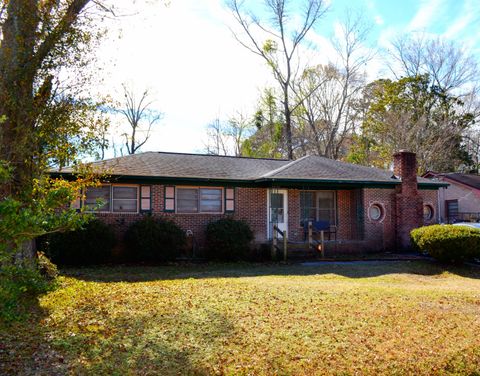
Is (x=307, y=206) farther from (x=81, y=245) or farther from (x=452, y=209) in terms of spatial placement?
(x=452, y=209)

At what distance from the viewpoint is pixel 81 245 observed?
12.3 metres

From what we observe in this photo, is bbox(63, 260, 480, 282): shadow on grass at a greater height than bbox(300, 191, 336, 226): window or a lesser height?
lesser

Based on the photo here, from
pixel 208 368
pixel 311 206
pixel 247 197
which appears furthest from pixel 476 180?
pixel 208 368

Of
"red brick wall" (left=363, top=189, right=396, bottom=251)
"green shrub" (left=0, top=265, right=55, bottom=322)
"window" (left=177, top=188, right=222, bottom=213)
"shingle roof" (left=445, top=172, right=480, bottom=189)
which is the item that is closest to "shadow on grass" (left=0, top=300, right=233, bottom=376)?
"green shrub" (left=0, top=265, right=55, bottom=322)

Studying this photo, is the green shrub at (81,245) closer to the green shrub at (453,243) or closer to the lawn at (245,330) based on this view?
the lawn at (245,330)

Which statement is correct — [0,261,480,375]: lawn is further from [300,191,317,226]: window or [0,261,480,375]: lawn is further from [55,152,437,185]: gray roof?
[300,191,317,226]: window

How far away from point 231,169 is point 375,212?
19.6 feet

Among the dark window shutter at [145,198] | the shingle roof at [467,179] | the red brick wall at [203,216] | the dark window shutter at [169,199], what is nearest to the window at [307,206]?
the red brick wall at [203,216]

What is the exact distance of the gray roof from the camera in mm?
14766

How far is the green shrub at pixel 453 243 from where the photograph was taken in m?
12.7

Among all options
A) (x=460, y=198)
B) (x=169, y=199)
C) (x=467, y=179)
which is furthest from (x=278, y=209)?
(x=467, y=179)

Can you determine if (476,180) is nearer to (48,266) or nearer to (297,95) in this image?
(297,95)

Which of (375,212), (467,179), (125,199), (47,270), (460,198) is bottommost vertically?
(47,270)

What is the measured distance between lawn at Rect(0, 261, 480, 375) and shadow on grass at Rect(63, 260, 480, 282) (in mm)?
1026
